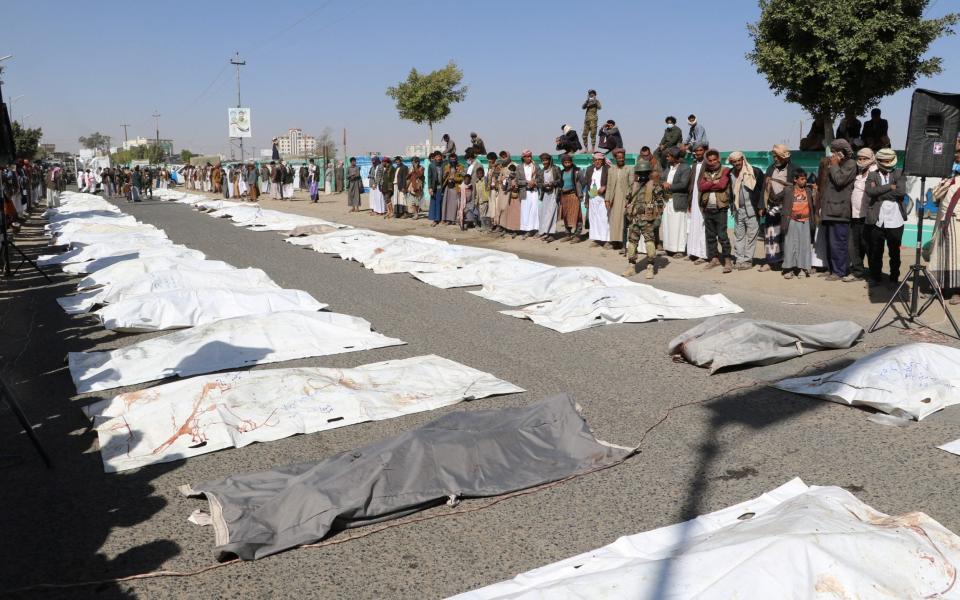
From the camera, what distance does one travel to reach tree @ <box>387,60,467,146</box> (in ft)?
122

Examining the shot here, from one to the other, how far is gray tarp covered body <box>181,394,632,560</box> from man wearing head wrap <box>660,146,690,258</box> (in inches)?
351

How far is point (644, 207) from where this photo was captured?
11367mm

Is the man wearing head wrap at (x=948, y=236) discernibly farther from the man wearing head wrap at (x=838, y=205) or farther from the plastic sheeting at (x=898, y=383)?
the plastic sheeting at (x=898, y=383)

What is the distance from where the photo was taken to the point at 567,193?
16078mm

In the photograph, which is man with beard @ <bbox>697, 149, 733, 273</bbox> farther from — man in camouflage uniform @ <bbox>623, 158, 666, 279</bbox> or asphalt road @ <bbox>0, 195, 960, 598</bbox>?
asphalt road @ <bbox>0, 195, 960, 598</bbox>

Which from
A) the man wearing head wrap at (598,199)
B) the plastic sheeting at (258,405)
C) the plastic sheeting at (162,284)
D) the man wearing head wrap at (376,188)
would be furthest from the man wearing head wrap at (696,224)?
the man wearing head wrap at (376,188)

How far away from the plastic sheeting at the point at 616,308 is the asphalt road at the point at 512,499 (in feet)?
2.09

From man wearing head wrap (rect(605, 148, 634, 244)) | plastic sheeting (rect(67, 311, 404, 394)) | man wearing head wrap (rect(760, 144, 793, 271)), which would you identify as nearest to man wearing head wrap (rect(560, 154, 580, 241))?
man wearing head wrap (rect(605, 148, 634, 244))

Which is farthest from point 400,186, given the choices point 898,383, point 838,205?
point 898,383

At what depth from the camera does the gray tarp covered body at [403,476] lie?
364 cm

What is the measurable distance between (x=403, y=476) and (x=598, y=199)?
11765mm

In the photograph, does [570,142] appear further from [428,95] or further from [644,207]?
[428,95]

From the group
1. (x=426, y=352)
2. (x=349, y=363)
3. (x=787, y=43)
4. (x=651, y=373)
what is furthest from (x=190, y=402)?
(x=787, y=43)

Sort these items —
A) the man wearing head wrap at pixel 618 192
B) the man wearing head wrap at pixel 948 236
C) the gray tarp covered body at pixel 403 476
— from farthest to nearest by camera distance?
the man wearing head wrap at pixel 618 192
the man wearing head wrap at pixel 948 236
the gray tarp covered body at pixel 403 476
